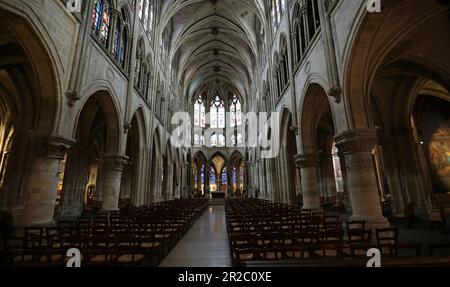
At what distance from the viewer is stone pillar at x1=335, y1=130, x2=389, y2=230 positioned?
711cm

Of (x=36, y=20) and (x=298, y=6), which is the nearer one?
(x=36, y=20)

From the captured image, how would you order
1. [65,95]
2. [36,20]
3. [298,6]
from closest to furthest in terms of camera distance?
[36,20] < [65,95] < [298,6]

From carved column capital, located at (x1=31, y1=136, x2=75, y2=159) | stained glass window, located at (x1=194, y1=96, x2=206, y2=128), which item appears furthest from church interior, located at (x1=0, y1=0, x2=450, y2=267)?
stained glass window, located at (x1=194, y1=96, x2=206, y2=128)

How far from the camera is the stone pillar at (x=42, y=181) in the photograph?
7.19 m

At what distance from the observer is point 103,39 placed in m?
11.6

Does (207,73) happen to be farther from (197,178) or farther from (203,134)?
(197,178)

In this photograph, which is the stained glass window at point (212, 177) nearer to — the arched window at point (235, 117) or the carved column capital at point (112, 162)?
the arched window at point (235, 117)

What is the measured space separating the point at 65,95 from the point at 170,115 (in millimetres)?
18984

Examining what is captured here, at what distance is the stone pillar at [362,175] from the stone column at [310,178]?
188 inches

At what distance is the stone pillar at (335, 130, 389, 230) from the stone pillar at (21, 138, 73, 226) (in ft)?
32.3

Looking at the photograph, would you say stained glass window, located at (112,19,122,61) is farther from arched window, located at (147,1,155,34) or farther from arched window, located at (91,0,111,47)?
arched window, located at (147,1,155,34)

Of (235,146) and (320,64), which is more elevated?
(235,146)

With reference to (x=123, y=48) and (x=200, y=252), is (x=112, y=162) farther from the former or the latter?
(x=200, y=252)
